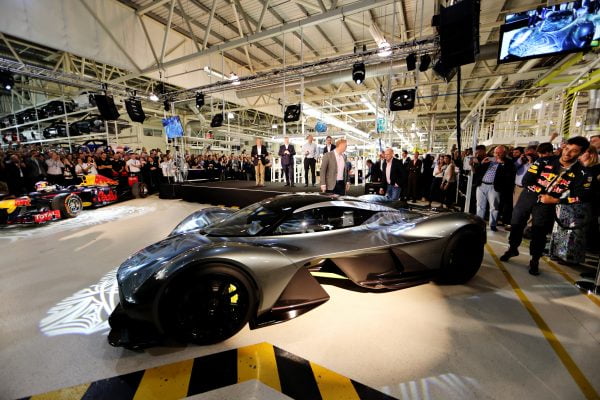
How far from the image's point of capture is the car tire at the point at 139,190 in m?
9.11

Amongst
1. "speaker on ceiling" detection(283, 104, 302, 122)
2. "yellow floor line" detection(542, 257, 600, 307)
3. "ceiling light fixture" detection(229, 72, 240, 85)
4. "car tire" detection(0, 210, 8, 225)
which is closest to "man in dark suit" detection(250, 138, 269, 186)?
"speaker on ceiling" detection(283, 104, 302, 122)

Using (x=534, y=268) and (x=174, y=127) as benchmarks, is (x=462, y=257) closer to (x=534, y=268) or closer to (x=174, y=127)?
(x=534, y=268)

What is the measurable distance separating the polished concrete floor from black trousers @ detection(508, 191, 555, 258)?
0.34m

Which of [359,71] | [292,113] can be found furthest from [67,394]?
[292,113]

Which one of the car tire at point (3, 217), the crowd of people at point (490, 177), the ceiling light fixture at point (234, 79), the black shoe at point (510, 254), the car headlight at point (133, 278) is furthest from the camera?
the ceiling light fixture at point (234, 79)

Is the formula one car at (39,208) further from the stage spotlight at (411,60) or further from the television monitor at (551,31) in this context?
the television monitor at (551,31)

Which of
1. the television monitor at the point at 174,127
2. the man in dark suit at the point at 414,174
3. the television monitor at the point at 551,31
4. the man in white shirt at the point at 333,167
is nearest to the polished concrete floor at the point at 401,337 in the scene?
the man in white shirt at the point at 333,167

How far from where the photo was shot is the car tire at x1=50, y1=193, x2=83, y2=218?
5.80 m

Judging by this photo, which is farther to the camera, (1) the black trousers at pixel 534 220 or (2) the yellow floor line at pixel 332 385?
(1) the black trousers at pixel 534 220

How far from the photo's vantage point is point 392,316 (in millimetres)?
2191

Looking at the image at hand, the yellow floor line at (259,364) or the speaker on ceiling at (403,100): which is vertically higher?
the speaker on ceiling at (403,100)

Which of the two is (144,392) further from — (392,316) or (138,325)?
(392,316)

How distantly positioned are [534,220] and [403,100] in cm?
549

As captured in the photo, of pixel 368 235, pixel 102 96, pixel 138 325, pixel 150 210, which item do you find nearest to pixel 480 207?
pixel 368 235
